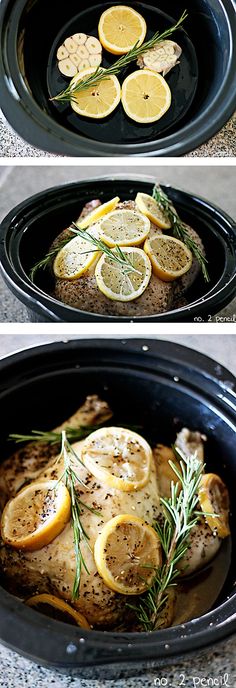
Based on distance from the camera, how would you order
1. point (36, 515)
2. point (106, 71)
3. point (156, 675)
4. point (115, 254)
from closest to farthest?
point (156, 675)
point (36, 515)
point (115, 254)
point (106, 71)

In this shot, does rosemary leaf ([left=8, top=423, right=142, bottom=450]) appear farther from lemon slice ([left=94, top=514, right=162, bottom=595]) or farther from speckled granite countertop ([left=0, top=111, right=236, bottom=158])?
speckled granite countertop ([left=0, top=111, right=236, bottom=158])

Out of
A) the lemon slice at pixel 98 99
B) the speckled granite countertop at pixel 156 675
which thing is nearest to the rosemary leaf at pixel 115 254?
the lemon slice at pixel 98 99

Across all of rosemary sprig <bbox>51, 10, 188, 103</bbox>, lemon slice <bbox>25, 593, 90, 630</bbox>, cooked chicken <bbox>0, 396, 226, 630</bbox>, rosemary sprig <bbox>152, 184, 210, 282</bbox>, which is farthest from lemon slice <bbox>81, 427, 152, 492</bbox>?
rosemary sprig <bbox>51, 10, 188, 103</bbox>

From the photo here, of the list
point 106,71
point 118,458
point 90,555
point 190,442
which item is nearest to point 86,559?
point 90,555

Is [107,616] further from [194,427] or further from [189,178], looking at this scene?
[189,178]

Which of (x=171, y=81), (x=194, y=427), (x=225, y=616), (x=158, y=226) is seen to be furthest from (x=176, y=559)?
(x=171, y=81)

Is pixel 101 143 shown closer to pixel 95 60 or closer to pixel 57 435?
pixel 95 60
